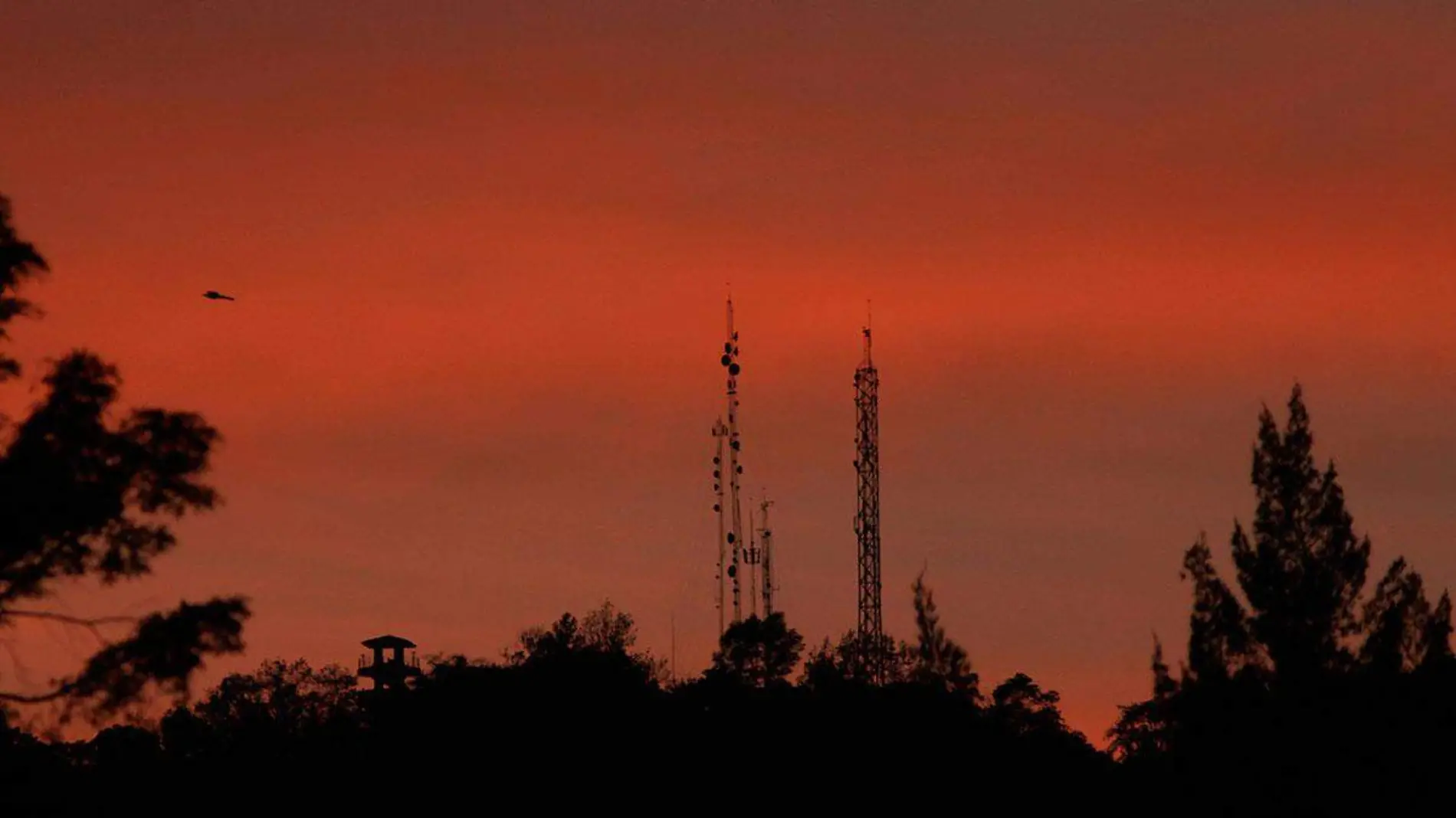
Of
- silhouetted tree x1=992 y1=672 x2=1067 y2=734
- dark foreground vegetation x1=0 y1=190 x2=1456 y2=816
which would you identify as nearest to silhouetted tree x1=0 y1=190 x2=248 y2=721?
dark foreground vegetation x1=0 y1=190 x2=1456 y2=816

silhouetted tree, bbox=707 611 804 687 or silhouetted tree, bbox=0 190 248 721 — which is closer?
silhouetted tree, bbox=0 190 248 721

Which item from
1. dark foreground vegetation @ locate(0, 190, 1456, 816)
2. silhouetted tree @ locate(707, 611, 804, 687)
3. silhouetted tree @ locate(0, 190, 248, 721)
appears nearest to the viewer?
silhouetted tree @ locate(0, 190, 248, 721)

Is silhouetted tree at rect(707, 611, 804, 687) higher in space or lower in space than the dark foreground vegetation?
higher

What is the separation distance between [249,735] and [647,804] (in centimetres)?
2704

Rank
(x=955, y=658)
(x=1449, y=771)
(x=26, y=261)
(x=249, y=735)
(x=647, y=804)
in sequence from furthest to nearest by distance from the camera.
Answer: (x=955, y=658) < (x=249, y=735) < (x=647, y=804) < (x=1449, y=771) < (x=26, y=261)

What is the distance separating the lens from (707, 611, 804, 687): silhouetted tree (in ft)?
470

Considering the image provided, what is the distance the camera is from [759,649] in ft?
476

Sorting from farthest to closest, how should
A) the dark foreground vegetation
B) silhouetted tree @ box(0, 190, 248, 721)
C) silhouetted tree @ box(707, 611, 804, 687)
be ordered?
1. silhouetted tree @ box(707, 611, 804, 687)
2. the dark foreground vegetation
3. silhouetted tree @ box(0, 190, 248, 721)

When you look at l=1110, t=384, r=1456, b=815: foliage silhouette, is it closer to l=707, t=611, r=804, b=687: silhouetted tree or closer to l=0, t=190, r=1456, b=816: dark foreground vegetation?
l=0, t=190, r=1456, b=816: dark foreground vegetation

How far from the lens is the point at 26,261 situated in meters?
63.4

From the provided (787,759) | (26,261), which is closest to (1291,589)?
(787,759)

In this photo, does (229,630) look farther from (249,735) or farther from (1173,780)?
(249,735)

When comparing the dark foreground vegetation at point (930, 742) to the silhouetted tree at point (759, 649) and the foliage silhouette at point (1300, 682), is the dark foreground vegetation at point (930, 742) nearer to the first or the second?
the foliage silhouette at point (1300, 682)

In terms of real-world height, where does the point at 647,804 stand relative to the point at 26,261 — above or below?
below
